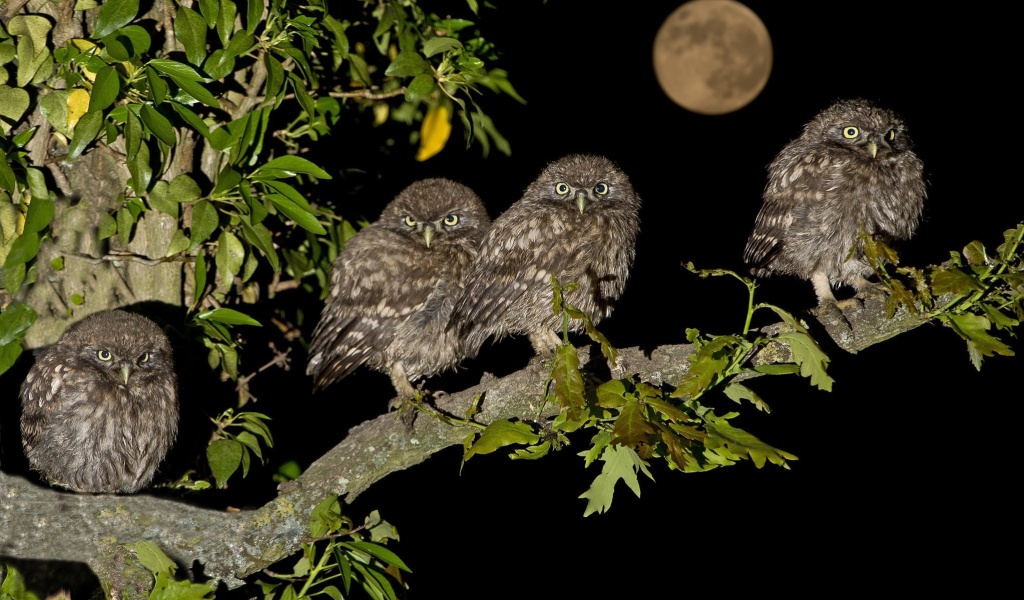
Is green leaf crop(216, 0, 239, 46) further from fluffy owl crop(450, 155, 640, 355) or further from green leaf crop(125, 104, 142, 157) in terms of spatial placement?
fluffy owl crop(450, 155, 640, 355)

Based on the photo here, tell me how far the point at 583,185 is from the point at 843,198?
38.4 inches

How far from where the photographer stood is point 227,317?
3.44 metres

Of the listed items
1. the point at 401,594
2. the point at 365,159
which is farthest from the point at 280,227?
the point at 401,594

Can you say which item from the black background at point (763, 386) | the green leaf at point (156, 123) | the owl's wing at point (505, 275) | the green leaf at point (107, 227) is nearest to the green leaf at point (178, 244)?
the green leaf at point (107, 227)

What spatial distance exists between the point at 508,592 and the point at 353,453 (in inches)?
144

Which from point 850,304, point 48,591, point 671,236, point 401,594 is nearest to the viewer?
point 48,591

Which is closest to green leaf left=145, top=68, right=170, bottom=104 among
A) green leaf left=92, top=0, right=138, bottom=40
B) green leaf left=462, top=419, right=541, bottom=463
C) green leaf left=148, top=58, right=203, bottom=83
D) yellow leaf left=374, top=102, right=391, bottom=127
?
green leaf left=148, top=58, right=203, bottom=83

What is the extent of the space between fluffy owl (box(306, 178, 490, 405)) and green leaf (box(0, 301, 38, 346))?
1.04m

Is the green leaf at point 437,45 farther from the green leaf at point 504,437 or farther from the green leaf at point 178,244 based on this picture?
the green leaf at point 504,437

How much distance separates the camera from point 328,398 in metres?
4.77

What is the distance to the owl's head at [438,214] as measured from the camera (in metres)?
3.79

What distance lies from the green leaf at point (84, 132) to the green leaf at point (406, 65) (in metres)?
0.93

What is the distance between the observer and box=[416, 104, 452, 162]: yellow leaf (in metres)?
4.51

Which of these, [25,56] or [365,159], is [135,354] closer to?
[25,56]
